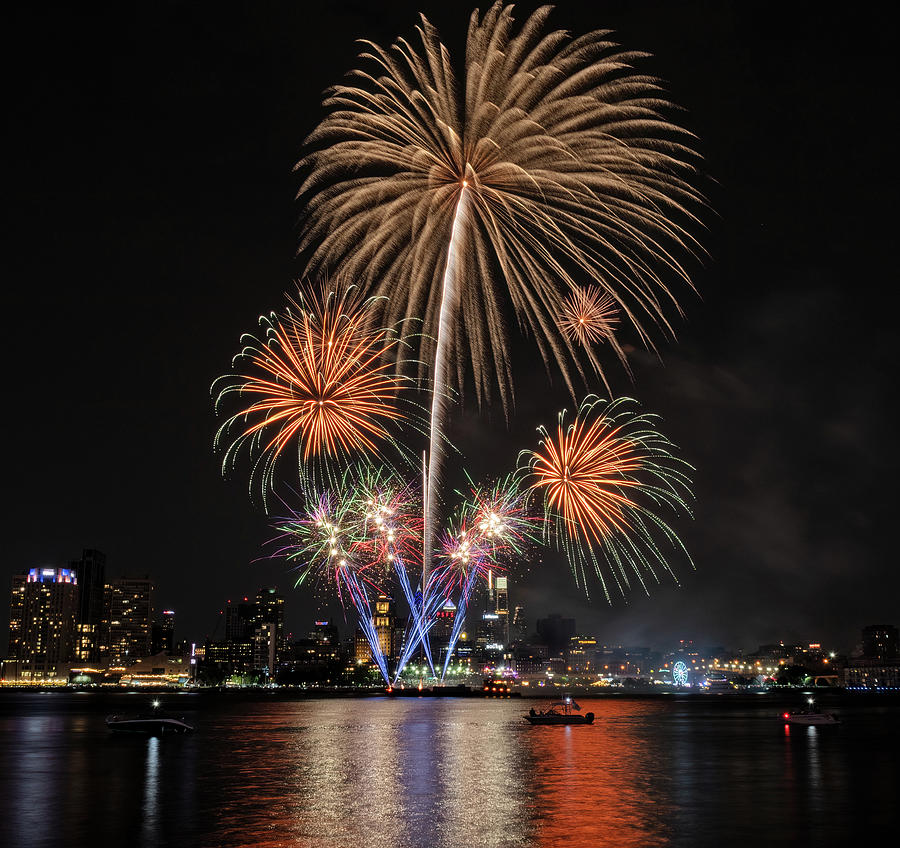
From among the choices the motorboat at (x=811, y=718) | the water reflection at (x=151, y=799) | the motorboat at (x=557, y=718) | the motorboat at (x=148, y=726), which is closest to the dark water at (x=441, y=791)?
the water reflection at (x=151, y=799)

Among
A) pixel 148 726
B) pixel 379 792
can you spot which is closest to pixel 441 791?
pixel 379 792

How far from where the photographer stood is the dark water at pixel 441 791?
26.6 m

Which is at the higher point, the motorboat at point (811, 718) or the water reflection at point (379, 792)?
the water reflection at point (379, 792)

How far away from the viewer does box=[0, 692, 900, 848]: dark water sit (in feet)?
87.1

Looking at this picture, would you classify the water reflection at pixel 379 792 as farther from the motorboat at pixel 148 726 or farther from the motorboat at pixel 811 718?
the motorboat at pixel 811 718

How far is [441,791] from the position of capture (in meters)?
33.9

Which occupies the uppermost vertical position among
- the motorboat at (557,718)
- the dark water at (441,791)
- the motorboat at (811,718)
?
the dark water at (441,791)

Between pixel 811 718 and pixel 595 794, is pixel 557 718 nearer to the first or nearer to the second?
pixel 811 718

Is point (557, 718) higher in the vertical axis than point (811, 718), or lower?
higher

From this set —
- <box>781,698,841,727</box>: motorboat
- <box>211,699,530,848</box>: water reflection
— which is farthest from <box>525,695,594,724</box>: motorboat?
<box>781,698,841,727</box>: motorboat

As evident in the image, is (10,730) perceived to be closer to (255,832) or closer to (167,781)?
(167,781)

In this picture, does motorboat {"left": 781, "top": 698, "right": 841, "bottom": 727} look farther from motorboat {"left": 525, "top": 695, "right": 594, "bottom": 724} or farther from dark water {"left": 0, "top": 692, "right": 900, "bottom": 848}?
dark water {"left": 0, "top": 692, "right": 900, "bottom": 848}

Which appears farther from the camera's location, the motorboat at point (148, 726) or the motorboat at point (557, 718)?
the motorboat at point (557, 718)

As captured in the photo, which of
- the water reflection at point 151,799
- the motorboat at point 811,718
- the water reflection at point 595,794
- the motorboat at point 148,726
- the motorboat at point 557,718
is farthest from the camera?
the motorboat at point 811,718
